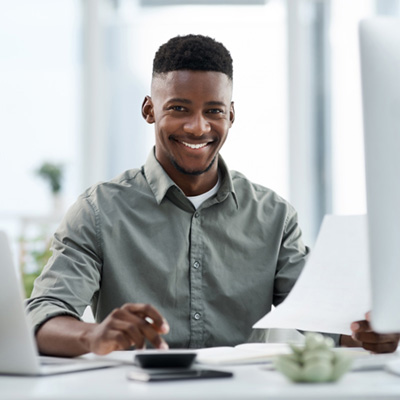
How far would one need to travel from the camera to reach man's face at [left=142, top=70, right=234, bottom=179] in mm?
1670

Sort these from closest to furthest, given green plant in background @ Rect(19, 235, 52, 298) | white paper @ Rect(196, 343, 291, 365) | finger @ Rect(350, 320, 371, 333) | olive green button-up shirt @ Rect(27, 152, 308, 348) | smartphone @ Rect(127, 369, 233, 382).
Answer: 1. smartphone @ Rect(127, 369, 233, 382)
2. white paper @ Rect(196, 343, 291, 365)
3. finger @ Rect(350, 320, 371, 333)
4. olive green button-up shirt @ Rect(27, 152, 308, 348)
5. green plant in background @ Rect(19, 235, 52, 298)

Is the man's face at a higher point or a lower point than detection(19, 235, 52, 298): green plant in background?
higher

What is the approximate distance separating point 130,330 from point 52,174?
305cm

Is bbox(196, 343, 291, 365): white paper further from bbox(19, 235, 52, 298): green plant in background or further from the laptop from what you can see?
bbox(19, 235, 52, 298): green plant in background

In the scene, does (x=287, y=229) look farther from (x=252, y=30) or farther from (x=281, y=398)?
(x=252, y=30)

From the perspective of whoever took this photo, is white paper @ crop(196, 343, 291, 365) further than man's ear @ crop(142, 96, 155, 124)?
No

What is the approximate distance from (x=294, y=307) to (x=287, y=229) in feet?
2.19

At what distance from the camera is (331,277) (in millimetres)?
1134

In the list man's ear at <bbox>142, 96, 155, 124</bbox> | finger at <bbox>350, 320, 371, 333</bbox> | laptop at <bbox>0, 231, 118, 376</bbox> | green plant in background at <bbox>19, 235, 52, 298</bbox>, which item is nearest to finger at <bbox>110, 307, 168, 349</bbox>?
laptop at <bbox>0, 231, 118, 376</bbox>

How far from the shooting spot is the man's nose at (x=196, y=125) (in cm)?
168

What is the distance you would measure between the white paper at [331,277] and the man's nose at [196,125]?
1.97 feet

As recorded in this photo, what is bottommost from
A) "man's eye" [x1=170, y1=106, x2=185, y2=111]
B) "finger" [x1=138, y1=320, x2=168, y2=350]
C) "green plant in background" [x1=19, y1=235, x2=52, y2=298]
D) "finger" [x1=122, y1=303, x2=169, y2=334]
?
"green plant in background" [x1=19, y1=235, x2=52, y2=298]

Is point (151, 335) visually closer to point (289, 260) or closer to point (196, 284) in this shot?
point (196, 284)

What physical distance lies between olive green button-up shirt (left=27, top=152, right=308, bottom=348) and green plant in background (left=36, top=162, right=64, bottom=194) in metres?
2.31
